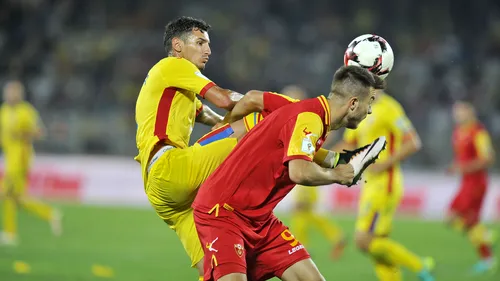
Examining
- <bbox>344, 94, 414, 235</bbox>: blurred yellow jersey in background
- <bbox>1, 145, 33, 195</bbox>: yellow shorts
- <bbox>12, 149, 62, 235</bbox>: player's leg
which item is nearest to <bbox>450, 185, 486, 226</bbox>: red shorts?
<bbox>344, 94, 414, 235</bbox>: blurred yellow jersey in background

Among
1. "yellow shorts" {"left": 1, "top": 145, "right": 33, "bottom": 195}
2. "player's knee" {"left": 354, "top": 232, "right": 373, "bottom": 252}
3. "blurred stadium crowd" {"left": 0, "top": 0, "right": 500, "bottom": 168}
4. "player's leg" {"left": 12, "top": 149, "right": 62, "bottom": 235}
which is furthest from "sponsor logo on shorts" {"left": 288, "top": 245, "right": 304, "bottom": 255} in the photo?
"blurred stadium crowd" {"left": 0, "top": 0, "right": 500, "bottom": 168}

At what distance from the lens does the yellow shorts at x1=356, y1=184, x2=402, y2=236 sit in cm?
948

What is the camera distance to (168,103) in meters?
6.22

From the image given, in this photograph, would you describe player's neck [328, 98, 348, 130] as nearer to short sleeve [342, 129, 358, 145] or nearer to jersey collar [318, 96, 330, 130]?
jersey collar [318, 96, 330, 130]

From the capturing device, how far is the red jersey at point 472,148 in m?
13.6

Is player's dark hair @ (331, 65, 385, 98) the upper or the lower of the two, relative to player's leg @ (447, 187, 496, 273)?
upper

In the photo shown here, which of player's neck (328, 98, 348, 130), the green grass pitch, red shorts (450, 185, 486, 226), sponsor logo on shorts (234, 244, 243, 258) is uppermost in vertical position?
player's neck (328, 98, 348, 130)

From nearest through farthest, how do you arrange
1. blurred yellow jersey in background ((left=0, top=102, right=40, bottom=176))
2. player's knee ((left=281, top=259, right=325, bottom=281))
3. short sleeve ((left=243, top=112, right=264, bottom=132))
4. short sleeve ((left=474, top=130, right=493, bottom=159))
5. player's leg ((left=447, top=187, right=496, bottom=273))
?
player's knee ((left=281, top=259, right=325, bottom=281)) → short sleeve ((left=243, top=112, right=264, bottom=132)) → player's leg ((left=447, top=187, right=496, bottom=273)) → short sleeve ((left=474, top=130, right=493, bottom=159)) → blurred yellow jersey in background ((left=0, top=102, right=40, bottom=176))

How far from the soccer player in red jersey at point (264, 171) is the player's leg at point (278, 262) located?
0.34 feet

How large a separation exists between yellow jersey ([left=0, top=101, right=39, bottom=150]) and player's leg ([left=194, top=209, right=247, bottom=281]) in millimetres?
10275

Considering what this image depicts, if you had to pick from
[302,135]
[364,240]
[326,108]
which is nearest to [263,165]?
[302,135]

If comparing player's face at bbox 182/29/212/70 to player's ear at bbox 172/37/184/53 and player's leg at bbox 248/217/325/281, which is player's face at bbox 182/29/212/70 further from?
player's leg at bbox 248/217/325/281

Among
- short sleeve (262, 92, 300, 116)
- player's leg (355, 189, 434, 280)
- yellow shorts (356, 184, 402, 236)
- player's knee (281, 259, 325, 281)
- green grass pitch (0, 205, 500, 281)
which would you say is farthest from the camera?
green grass pitch (0, 205, 500, 281)

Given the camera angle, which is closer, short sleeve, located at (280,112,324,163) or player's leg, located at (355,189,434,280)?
short sleeve, located at (280,112,324,163)
